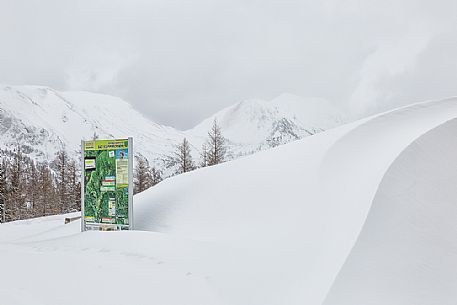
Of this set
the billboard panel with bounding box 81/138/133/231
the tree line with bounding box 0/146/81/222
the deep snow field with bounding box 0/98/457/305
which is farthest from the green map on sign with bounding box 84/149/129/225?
the tree line with bounding box 0/146/81/222

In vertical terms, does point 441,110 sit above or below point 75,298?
above

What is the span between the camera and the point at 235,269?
7773 mm

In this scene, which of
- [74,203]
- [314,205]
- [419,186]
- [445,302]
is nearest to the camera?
[445,302]

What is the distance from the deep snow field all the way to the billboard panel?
1.06 meters

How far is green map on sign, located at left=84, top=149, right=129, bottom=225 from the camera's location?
509 inches

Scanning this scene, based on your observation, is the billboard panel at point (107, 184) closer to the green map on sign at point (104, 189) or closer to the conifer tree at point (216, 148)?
the green map on sign at point (104, 189)

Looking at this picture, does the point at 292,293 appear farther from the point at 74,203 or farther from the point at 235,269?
the point at 74,203

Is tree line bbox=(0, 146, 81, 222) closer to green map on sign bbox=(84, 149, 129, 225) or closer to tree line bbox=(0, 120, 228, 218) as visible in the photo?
tree line bbox=(0, 120, 228, 218)

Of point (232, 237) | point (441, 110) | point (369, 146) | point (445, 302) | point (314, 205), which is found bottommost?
point (445, 302)

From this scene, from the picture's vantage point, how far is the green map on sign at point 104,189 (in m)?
12.9

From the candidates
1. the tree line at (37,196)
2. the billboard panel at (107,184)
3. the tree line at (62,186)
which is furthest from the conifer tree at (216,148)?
the billboard panel at (107,184)

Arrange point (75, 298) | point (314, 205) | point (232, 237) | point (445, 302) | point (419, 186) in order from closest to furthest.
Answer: point (445, 302)
point (75, 298)
point (419, 186)
point (314, 205)
point (232, 237)

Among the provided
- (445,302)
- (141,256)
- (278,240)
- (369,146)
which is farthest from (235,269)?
(369,146)

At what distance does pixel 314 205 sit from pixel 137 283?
12.3 ft
